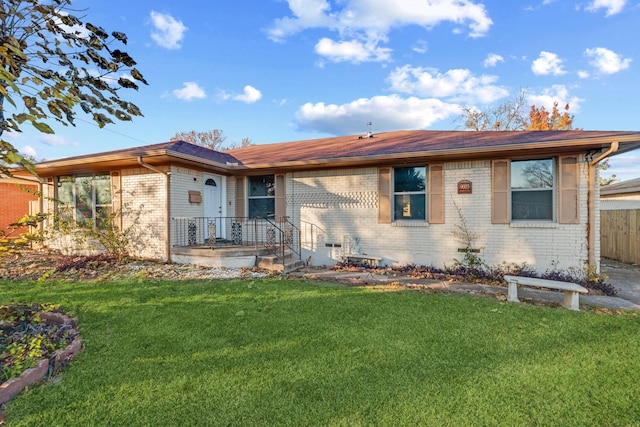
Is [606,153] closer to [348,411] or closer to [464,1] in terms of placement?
[464,1]

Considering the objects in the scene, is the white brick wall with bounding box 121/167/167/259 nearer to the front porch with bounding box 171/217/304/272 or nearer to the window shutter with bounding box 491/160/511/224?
the front porch with bounding box 171/217/304/272

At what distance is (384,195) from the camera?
7.97 metres

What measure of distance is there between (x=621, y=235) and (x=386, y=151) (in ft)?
26.5

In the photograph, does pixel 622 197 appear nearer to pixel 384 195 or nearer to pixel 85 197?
pixel 384 195

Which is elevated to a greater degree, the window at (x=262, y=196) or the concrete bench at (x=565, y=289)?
the window at (x=262, y=196)

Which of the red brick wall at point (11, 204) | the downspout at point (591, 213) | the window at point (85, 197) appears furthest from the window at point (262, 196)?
the red brick wall at point (11, 204)

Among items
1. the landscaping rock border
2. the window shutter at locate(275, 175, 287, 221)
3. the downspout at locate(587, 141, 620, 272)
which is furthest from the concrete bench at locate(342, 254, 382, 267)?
the landscaping rock border

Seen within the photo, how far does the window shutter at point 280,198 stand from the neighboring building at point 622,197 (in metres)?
12.4

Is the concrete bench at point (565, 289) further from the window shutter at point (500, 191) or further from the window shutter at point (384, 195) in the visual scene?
the window shutter at point (384, 195)

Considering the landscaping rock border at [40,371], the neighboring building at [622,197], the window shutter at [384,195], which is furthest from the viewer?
the neighboring building at [622,197]

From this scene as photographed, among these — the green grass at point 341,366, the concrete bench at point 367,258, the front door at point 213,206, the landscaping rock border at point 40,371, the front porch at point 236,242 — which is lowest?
the green grass at point 341,366

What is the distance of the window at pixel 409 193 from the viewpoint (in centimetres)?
782

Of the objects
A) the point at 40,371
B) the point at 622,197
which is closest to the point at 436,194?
the point at 40,371

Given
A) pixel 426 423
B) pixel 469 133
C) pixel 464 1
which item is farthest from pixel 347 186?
pixel 426 423
